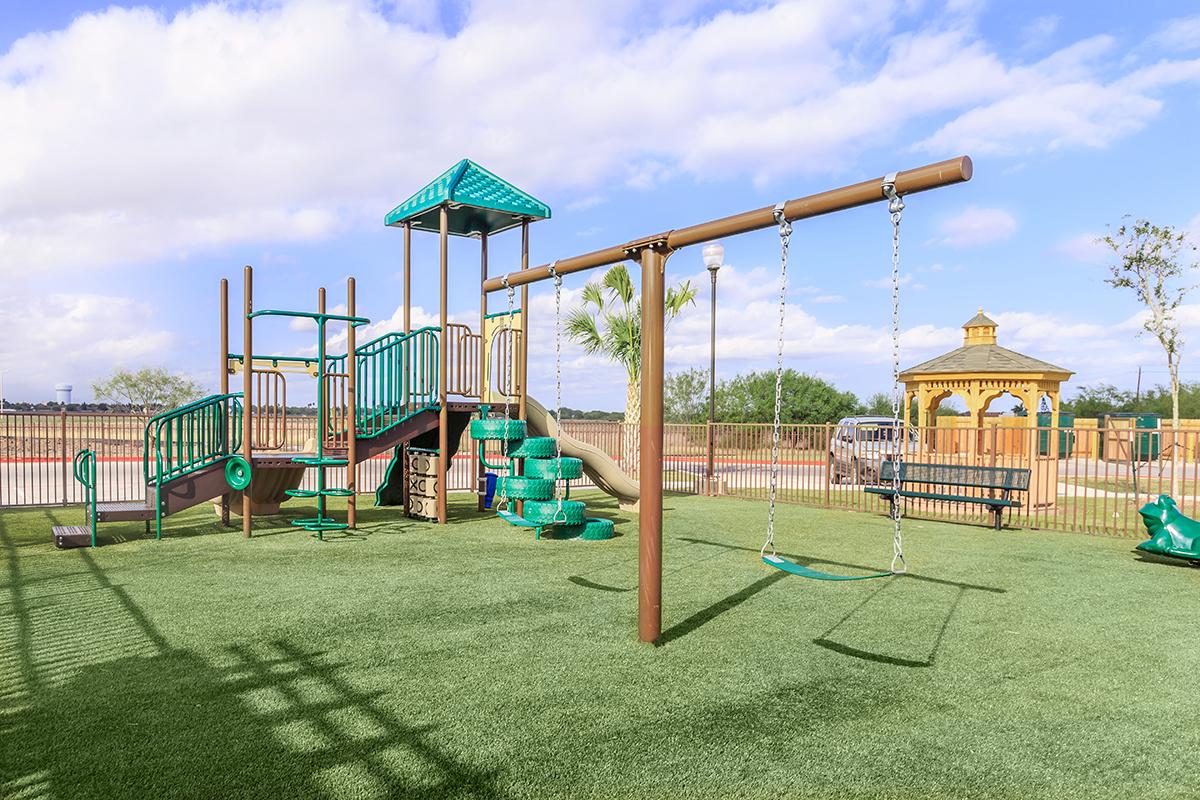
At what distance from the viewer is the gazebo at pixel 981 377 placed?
1594cm

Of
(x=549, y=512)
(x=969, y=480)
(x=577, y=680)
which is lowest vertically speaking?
(x=577, y=680)

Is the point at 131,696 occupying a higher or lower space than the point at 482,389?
lower

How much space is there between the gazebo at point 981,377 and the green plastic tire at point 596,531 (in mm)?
8467

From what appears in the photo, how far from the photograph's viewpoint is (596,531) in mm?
10516

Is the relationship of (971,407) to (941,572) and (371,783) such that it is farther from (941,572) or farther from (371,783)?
(371,783)

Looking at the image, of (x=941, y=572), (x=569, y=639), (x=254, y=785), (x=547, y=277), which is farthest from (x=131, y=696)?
(x=941, y=572)

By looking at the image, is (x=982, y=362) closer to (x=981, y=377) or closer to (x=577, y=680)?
(x=981, y=377)

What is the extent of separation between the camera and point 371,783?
3406 millimetres

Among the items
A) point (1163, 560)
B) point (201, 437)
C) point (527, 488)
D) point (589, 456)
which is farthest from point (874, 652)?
point (201, 437)

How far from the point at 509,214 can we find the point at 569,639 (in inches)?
344

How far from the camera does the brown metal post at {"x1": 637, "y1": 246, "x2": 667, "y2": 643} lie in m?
5.71

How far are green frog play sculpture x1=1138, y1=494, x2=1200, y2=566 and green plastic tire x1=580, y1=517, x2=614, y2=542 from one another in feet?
21.7

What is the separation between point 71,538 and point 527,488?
556cm

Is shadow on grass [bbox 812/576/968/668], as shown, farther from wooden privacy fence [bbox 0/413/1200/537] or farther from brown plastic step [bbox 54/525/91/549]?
brown plastic step [bbox 54/525/91/549]
